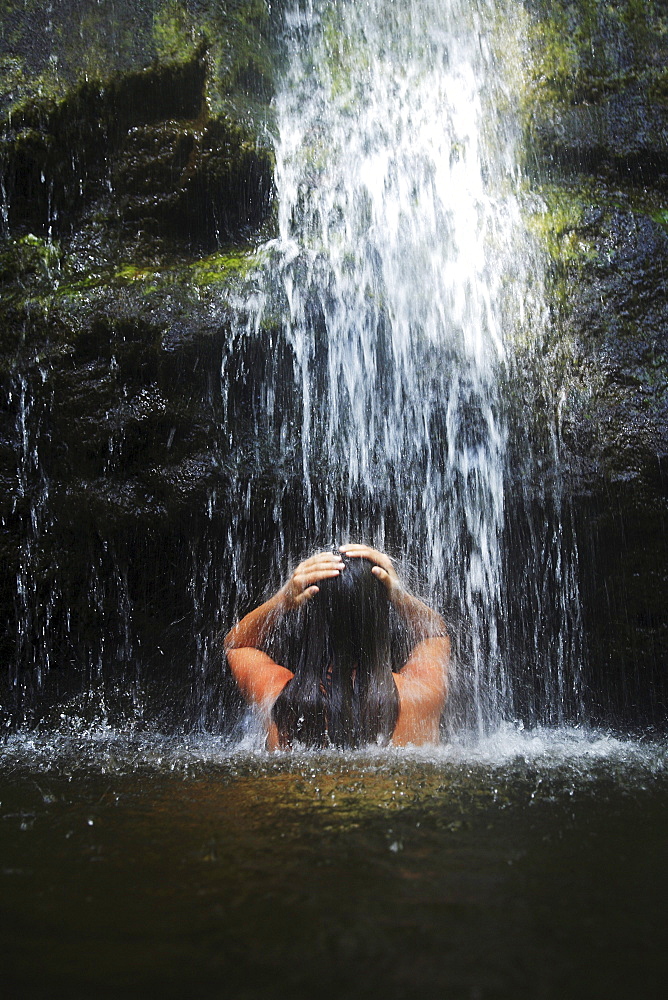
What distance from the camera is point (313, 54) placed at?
5766 mm

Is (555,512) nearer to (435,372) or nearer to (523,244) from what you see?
(435,372)

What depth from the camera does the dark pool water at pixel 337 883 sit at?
125 centimetres

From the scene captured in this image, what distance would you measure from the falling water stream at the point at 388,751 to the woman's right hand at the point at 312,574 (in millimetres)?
706

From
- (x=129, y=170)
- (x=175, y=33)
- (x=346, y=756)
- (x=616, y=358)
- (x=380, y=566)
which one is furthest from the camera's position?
(x=175, y=33)

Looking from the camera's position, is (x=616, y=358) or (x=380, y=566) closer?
(x=380, y=566)

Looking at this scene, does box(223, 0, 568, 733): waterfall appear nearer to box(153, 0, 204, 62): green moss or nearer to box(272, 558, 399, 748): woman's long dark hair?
box(153, 0, 204, 62): green moss

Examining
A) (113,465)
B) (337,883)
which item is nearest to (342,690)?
(337,883)

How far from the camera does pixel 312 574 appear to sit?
334 centimetres

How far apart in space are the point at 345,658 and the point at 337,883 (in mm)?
1488

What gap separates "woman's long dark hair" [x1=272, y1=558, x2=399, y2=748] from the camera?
3.05 metres

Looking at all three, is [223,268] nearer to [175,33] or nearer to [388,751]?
[175,33]

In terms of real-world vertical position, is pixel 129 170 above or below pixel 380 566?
above

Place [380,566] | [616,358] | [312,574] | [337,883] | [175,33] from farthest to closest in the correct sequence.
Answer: [175,33] → [616,358] → [380,566] → [312,574] → [337,883]

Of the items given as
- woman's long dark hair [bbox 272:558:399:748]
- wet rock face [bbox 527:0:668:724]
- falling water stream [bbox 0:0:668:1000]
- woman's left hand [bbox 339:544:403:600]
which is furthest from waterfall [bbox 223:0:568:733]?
woman's long dark hair [bbox 272:558:399:748]
